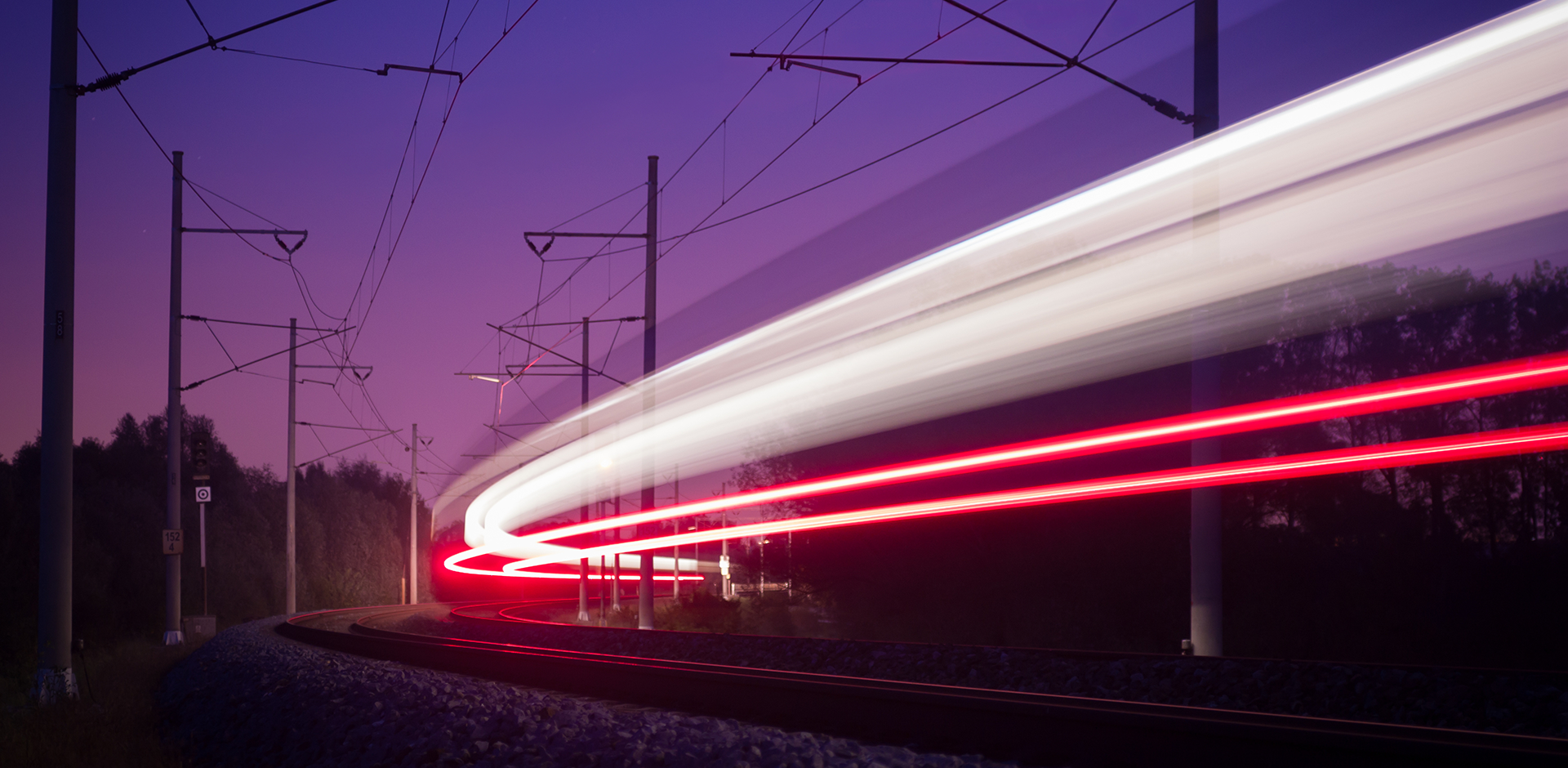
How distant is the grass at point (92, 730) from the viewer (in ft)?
36.3

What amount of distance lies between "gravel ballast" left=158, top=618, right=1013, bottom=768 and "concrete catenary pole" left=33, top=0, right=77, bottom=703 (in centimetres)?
181

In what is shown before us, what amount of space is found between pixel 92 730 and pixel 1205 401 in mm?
12851

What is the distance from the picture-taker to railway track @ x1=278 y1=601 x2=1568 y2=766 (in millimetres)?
6363

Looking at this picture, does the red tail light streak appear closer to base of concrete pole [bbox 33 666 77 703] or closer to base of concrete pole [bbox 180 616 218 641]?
base of concrete pole [bbox 33 666 77 703]

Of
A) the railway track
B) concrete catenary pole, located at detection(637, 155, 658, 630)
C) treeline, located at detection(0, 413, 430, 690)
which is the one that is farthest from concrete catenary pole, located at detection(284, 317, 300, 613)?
the railway track

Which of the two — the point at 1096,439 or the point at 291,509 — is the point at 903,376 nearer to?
the point at 1096,439

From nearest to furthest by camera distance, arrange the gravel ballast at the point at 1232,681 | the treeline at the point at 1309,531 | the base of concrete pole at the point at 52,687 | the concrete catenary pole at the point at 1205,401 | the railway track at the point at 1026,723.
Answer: the railway track at the point at 1026,723
the gravel ballast at the point at 1232,681
the concrete catenary pole at the point at 1205,401
the base of concrete pole at the point at 52,687
the treeline at the point at 1309,531

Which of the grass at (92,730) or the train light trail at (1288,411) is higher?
the train light trail at (1288,411)

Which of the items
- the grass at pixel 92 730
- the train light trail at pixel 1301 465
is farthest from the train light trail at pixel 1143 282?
the grass at pixel 92 730

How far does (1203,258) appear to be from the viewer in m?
13.5

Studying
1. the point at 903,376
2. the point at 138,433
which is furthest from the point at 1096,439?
the point at 138,433

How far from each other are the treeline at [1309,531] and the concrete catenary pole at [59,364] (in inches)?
846

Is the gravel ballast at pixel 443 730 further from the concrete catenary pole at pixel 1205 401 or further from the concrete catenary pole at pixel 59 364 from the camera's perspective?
the concrete catenary pole at pixel 1205 401

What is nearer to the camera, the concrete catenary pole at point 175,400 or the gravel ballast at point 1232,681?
the gravel ballast at point 1232,681
